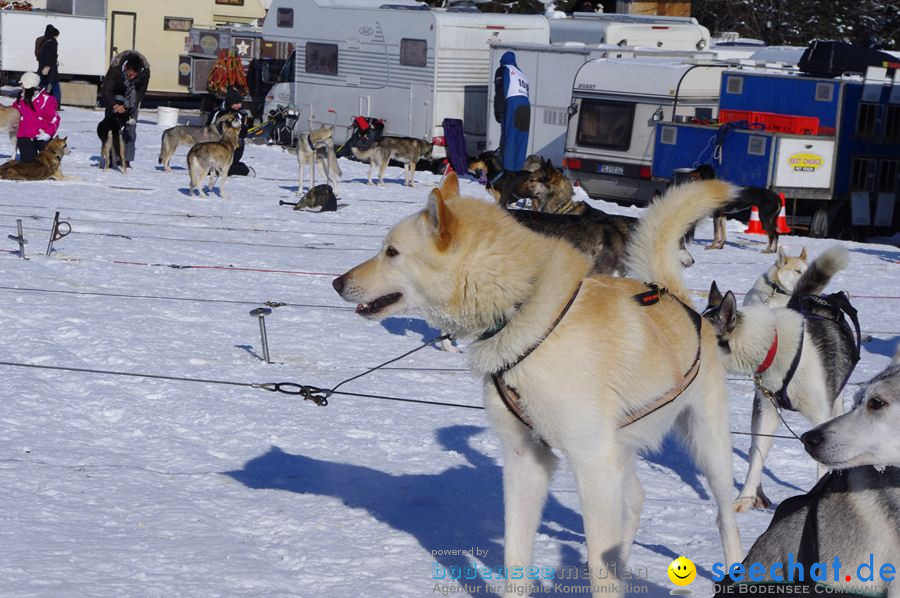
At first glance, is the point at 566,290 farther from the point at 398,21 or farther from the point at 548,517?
the point at 398,21

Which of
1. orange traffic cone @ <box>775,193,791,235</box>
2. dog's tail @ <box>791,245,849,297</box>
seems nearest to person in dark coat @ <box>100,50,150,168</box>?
orange traffic cone @ <box>775,193,791,235</box>

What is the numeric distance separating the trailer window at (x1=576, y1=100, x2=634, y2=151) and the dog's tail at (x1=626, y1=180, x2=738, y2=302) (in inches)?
409

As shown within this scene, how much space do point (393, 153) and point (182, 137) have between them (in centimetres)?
267

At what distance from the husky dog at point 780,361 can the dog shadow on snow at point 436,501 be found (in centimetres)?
75

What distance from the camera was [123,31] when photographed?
949 inches

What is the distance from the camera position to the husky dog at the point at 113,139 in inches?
540

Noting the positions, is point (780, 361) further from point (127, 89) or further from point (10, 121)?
point (10, 121)

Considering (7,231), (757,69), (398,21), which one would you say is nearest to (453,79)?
(398,21)

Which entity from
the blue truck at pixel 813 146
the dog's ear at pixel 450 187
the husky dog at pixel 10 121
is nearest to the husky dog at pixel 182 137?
the husky dog at pixel 10 121

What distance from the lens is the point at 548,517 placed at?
3912 millimetres

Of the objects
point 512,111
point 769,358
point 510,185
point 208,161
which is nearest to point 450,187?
point 769,358

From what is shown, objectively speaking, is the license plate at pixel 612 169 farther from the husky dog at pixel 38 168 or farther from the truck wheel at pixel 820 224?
the husky dog at pixel 38 168

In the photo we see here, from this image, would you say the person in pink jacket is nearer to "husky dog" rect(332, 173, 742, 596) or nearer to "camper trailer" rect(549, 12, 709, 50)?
"camper trailer" rect(549, 12, 709, 50)

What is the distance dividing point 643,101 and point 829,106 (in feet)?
7.11
